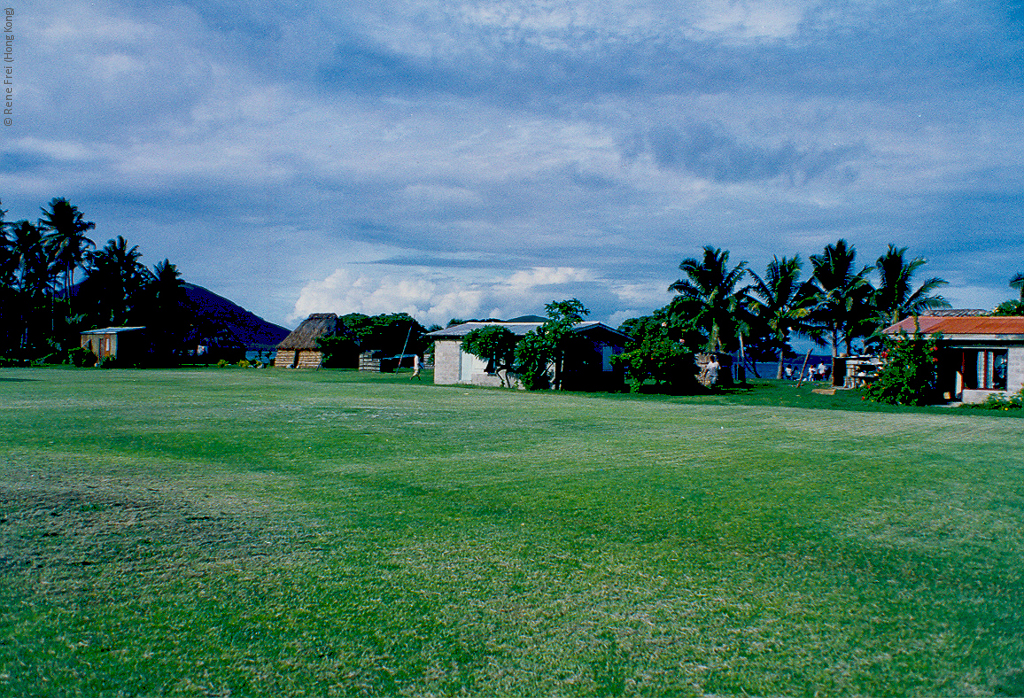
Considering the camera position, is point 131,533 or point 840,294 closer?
point 131,533

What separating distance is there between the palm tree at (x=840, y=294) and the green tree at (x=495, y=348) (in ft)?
64.6

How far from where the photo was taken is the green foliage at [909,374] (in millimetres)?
22219

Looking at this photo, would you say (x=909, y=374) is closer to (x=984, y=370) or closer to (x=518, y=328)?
(x=984, y=370)

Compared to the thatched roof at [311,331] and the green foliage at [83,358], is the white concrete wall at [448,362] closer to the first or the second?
the thatched roof at [311,331]

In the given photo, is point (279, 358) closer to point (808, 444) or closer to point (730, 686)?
point (808, 444)

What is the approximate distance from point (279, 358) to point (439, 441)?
4910cm

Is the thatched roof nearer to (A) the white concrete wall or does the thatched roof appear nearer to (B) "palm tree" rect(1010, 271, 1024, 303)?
(A) the white concrete wall

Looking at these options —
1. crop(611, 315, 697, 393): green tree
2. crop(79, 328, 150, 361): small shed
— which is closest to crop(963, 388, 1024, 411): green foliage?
crop(611, 315, 697, 393): green tree

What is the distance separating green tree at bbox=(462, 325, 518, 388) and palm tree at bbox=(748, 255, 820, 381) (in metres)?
17.7

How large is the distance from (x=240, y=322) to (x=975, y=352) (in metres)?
78.4

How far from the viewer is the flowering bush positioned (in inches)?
875

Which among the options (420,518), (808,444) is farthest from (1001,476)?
(420,518)

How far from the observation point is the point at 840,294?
1553 inches

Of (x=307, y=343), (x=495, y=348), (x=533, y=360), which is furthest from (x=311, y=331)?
(x=533, y=360)
